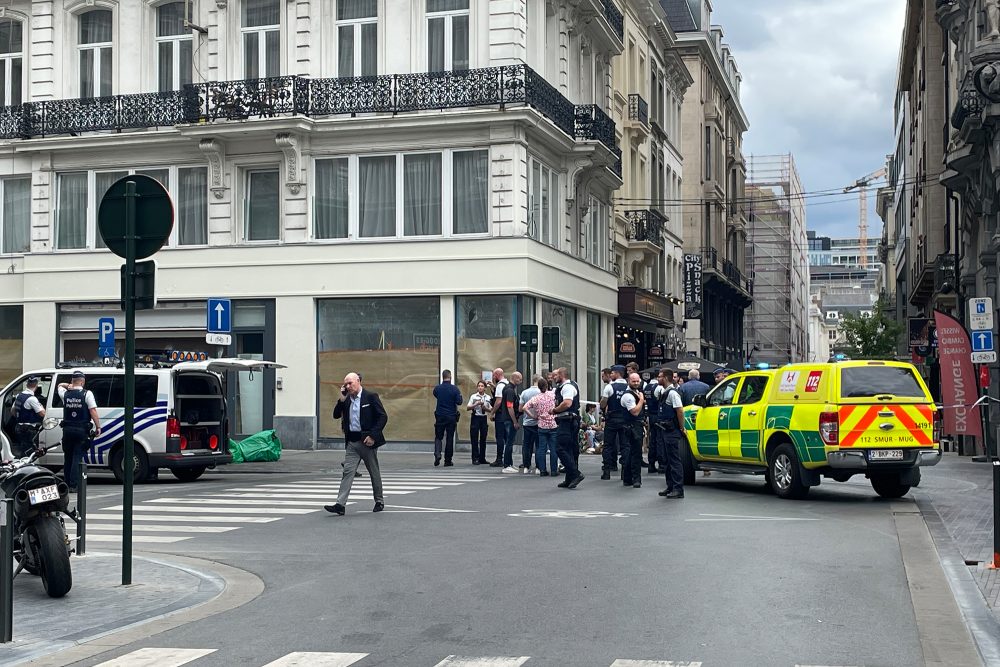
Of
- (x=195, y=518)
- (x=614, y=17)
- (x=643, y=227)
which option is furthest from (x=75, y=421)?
(x=643, y=227)

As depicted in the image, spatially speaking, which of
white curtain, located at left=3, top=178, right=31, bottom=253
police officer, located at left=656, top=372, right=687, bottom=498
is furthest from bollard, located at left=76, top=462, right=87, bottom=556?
white curtain, located at left=3, top=178, right=31, bottom=253

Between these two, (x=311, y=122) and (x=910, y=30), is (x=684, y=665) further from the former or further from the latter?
(x=910, y=30)

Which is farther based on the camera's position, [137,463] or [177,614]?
[137,463]

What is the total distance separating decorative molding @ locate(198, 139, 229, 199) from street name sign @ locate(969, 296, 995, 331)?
17778 mm

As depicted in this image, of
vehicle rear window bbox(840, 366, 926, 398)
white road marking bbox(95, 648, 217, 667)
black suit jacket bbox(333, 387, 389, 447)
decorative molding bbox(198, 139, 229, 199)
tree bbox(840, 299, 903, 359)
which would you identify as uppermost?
decorative molding bbox(198, 139, 229, 199)

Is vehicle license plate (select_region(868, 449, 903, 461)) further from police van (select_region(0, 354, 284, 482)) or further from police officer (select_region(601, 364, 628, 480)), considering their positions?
police van (select_region(0, 354, 284, 482))

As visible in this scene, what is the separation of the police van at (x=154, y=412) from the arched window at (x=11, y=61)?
15.1m

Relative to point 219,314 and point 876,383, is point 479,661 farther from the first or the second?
point 219,314

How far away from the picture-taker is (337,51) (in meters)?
31.6

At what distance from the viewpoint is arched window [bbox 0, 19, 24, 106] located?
113ft

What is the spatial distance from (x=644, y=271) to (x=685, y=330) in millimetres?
13144

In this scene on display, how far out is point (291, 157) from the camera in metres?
31.2

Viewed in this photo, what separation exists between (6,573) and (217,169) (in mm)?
25022

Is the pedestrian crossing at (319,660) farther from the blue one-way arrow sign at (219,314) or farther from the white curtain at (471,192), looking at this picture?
the white curtain at (471,192)
